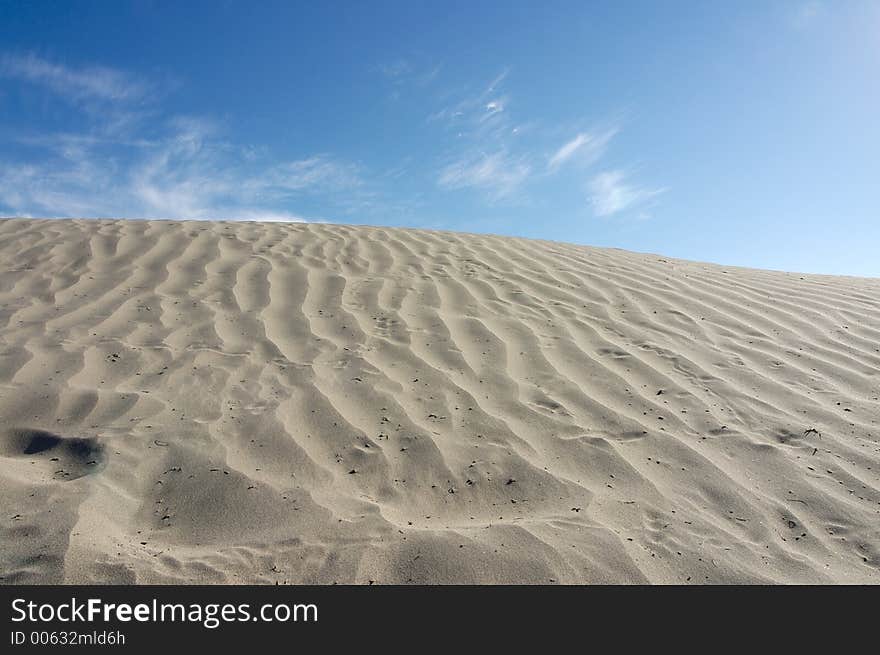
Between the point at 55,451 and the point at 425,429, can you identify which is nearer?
the point at 55,451

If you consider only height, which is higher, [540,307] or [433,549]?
[540,307]

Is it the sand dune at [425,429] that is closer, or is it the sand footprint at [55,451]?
the sand dune at [425,429]

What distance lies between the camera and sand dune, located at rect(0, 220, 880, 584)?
1.85m

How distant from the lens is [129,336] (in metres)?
3.46

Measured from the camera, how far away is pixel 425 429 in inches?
102

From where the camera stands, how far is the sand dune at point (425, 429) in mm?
1846

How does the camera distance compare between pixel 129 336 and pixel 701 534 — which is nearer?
pixel 701 534

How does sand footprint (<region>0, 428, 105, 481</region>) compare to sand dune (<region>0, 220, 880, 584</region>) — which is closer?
sand dune (<region>0, 220, 880, 584</region>)
